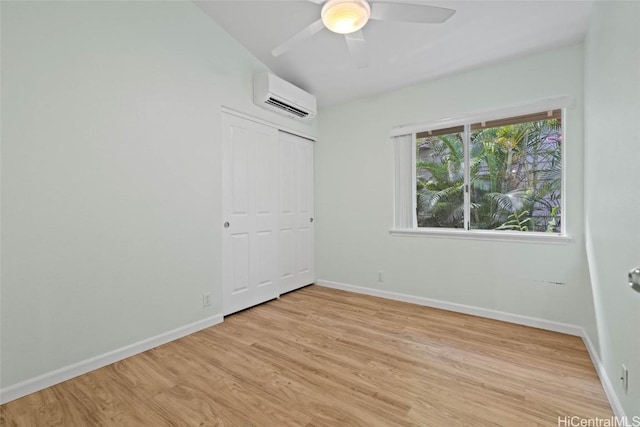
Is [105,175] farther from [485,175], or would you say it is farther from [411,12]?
[485,175]

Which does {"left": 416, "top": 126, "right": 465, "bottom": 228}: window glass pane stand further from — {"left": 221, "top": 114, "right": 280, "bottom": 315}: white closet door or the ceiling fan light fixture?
the ceiling fan light fixture

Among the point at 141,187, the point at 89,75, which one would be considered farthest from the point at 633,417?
the point at 89,75

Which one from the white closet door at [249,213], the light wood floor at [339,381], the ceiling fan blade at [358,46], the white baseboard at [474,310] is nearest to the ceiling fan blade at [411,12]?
the ceiling fan blade at [358,46]

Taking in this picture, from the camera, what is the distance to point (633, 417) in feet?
4.21

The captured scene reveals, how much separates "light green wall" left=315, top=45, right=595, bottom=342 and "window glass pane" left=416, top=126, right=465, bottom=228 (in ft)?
0.78

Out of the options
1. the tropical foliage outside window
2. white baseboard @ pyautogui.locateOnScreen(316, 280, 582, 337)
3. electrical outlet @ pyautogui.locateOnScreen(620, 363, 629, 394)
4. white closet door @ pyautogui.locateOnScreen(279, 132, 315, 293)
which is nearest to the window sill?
the tropical foliage outside window

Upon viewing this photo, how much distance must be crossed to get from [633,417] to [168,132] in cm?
329

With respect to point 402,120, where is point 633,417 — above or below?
below

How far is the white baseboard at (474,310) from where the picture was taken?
2535mm

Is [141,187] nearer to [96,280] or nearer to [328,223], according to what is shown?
[96,280]

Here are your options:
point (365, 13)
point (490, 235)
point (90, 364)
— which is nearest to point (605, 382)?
point (490, 235)

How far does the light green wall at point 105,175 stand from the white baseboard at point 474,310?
1771mm

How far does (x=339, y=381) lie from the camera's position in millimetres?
1847

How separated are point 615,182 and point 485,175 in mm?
1537
